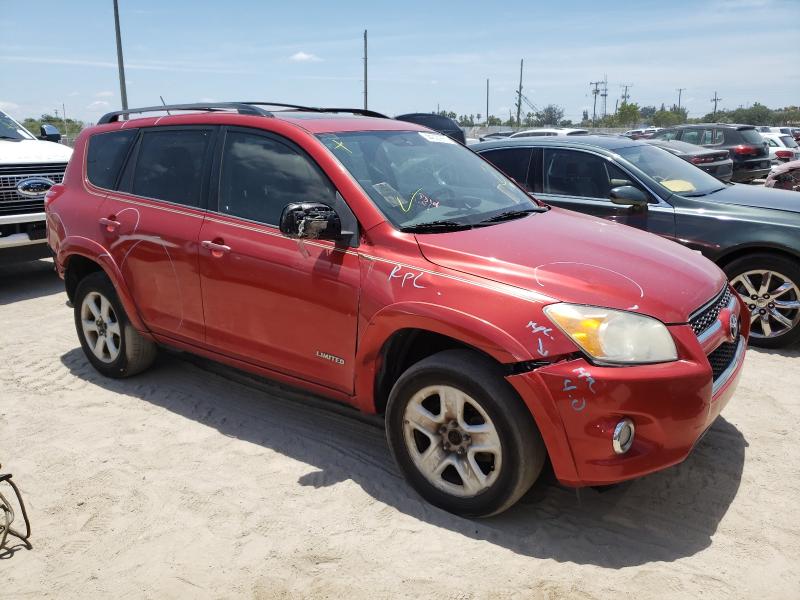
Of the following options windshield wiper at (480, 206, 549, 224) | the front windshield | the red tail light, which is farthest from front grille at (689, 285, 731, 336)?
the red tail light

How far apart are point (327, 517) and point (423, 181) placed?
6.01 feet

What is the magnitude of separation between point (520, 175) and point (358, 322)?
3.76 m

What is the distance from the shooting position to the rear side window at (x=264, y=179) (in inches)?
140

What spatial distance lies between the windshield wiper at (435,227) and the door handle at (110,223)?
85.4 inches

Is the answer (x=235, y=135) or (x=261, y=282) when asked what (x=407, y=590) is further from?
(x=235, y=135)

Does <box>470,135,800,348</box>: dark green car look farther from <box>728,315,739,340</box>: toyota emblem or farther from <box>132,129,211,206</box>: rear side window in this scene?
<box>132,129,211,206</box>: rear side window

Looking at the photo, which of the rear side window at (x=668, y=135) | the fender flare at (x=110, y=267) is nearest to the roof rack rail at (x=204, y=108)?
the fender flare at (x=110, y=267)

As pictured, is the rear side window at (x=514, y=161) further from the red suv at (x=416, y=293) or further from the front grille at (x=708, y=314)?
the front grille at (x=708, y=314)

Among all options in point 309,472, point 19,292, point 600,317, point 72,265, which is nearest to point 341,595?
point 309,472

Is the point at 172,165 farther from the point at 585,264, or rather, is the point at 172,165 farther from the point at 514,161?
the point at 514,161

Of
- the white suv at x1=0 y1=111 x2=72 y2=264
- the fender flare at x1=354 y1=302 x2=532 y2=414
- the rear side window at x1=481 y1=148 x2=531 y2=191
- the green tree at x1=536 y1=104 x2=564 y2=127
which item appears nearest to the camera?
the fender flare at x1=354 y1=302 x2=532 y2=414

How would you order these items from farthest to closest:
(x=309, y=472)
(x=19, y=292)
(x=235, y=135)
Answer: (x=19, y=292) < (x=235, y=135) < (x=309, y=472)

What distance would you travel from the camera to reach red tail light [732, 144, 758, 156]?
1503 centimetres

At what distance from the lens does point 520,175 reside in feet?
21.3
